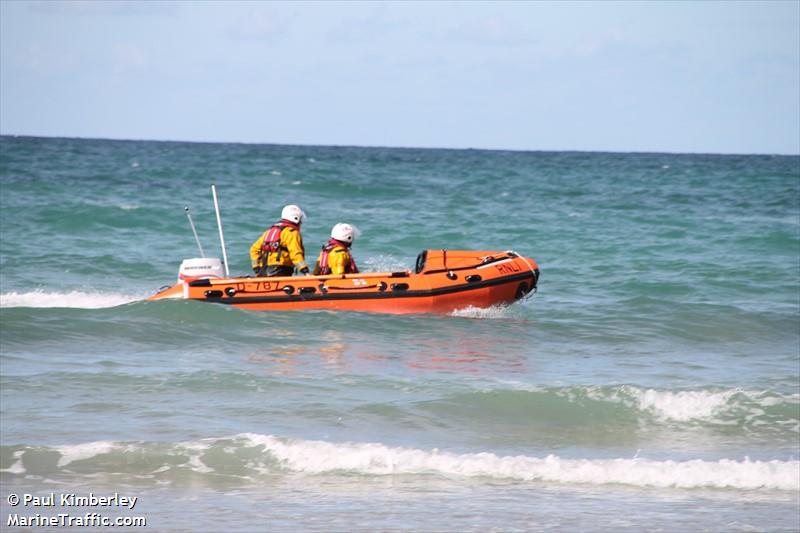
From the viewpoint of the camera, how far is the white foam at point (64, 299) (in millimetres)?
12227

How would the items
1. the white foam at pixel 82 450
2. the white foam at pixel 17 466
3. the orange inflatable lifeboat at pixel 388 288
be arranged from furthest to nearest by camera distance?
the orange inflatable lifeboat at pixel 388 288 < the white foam at pixel 82 450 < the white foam at pixel 17 466

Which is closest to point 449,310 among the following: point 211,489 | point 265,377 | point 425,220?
point 265,377

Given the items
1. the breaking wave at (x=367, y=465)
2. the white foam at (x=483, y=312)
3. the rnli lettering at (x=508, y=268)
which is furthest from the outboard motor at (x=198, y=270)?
the breaking wave at (x=367, y=465)

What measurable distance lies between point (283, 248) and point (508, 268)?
8.01 ft

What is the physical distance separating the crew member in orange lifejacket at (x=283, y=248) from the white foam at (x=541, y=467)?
475 cm

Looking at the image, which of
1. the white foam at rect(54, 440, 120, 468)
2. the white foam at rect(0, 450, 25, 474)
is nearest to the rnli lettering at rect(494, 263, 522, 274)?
the white foam at rect(54, 440, 120, 468)

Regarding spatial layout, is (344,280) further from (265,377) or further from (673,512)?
(673,512)

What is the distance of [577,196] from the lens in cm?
3022

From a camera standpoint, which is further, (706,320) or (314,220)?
(314,220)

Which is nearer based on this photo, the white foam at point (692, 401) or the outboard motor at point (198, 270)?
the white foam at point (692, 401)

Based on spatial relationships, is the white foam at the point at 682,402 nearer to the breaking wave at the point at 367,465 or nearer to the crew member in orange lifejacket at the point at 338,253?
the breaking wave at the point at 367,465

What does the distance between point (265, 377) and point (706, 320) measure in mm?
5524

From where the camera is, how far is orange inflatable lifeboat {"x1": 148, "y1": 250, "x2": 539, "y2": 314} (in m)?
11.2

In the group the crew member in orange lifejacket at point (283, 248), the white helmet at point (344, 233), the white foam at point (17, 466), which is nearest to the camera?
the white foam at point (17, 466)
